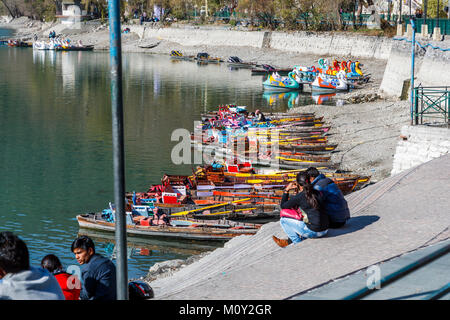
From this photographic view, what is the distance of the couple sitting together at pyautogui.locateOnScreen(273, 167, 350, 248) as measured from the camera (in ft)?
32.8

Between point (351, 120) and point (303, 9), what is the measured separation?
5136 centimetres

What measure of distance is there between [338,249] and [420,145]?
30.0ft

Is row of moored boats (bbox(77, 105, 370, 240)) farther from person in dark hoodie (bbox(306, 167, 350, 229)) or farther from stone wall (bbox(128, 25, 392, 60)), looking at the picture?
stone wall (bbox(128, 25, 392, 60))

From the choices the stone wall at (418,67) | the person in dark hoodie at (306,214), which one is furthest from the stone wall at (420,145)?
the stone wall at (418,67)

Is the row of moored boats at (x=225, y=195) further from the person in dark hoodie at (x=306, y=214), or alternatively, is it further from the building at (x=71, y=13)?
the building at (x=71, y=13)

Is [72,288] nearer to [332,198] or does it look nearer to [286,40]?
[332,198]

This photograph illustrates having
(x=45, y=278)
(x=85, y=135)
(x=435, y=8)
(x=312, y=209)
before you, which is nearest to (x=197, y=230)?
(x=312, y=209)

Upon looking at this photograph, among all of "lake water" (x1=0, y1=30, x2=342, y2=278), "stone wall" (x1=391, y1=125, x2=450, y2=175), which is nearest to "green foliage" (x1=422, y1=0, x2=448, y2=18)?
"lake water" (x1=0, y1=30, x2=342, y2=278)

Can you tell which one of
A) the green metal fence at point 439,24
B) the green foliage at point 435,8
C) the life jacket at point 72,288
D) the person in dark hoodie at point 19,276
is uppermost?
the green foliage at point 435,8

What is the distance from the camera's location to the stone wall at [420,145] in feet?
57.2

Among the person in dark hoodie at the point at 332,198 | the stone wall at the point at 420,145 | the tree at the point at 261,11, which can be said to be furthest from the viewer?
the tree at the point at 261,11

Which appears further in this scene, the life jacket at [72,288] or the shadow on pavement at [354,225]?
the shadow on pavement at [354,225]
